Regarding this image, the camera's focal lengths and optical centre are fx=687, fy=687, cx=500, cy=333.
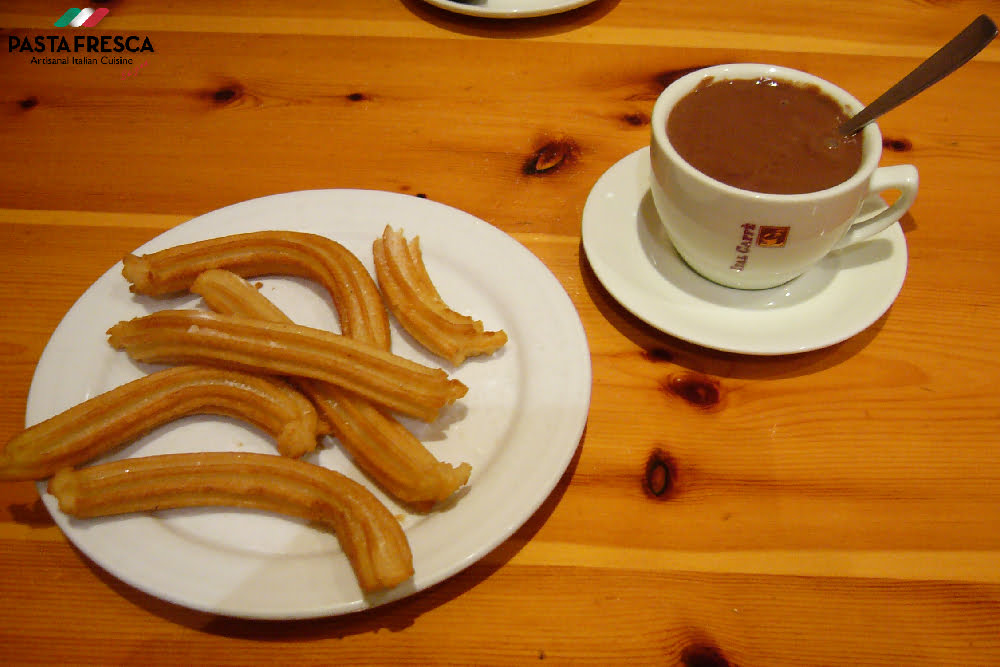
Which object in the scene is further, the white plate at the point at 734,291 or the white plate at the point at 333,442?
the white plate at the point at 734,291

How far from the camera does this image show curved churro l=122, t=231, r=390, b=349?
0.91 meters

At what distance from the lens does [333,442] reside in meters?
0.84

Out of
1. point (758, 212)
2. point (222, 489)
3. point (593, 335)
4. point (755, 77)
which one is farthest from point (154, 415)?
point (755, 77)

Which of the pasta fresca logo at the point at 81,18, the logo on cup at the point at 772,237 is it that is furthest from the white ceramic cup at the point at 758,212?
the pasta fresca logo at the point at 81,18

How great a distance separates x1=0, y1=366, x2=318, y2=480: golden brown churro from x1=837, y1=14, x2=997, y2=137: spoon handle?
2.61ft

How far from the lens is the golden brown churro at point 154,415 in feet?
2.52

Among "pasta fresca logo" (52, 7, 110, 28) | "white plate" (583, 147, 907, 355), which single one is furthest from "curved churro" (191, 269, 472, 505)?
"pasta fresca logo" (52, 7, 110, 28)

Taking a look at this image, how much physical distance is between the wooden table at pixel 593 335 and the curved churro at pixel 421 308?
0.19m

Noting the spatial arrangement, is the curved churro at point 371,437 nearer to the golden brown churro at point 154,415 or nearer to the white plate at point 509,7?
the golden brown churro at point 154,415

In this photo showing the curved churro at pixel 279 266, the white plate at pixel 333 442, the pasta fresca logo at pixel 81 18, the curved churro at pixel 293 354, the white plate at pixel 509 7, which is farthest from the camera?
the pasta fresca logo at pixel 81 18

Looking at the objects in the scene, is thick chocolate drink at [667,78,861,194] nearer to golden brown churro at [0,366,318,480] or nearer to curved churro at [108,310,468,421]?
curved churro at [108,310,468,421]

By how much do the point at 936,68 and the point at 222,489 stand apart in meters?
1.01

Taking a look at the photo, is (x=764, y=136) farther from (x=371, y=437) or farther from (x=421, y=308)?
(x=371, y=437)

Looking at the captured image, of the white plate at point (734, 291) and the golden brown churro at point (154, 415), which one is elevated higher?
the golden brown churro at point (154, 415)
